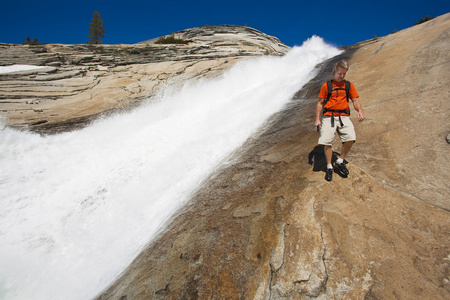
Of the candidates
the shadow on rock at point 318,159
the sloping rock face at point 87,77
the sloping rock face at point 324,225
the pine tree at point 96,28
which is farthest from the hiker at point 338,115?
the pine tree at point 96,28

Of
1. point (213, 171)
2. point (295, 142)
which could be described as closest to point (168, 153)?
point (213, 171)

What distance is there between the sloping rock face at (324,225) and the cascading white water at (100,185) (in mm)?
1197

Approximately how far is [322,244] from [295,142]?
297 centimetres

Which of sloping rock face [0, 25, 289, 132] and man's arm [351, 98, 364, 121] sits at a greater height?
sloping rock face [0, 25, 289, 132]

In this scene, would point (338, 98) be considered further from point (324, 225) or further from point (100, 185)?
point (100, 185)

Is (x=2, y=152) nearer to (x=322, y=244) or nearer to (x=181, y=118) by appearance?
A: (x=181, y=118)

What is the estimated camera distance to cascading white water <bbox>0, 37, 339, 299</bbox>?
16.9 feet

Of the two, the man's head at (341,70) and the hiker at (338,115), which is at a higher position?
the man's head at (341,70)

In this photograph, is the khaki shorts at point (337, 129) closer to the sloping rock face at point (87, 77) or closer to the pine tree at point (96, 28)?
the sloping rock face at point (87, 77)

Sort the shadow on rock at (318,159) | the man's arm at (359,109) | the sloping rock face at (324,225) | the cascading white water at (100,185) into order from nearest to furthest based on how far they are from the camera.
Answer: the sloping rock face at (324,225) < the man's arm at (359,109) < the shadow on rock at (318,159) < the cascading white water at (100,185)

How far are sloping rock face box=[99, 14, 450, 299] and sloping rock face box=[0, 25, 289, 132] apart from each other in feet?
36.6

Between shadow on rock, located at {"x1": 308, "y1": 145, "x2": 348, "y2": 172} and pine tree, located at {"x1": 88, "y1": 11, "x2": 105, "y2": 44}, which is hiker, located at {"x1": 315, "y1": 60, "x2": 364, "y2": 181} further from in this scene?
pine tree, located at {"x1": 88, "y1": 11, "x2": 105, "y2": 44}

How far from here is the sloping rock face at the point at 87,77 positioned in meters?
12.3

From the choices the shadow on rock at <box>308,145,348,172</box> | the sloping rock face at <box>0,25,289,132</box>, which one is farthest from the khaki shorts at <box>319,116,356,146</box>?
the sloping rock face at <box>0,25,289,132</box>
